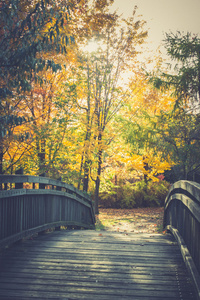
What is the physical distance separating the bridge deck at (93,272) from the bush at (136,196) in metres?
13.9

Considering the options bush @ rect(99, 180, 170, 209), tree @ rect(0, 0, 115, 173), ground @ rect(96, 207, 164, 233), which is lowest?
ground @ rect(96, 207, 164, 233)

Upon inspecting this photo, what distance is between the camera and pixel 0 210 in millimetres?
3533

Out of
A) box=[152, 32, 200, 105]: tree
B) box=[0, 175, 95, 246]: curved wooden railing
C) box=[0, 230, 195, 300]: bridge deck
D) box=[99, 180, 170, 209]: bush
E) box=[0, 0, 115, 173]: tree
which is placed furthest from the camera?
box=[99, 180, 170, 209]: bush

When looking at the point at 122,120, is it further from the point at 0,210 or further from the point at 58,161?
the point at 0,210

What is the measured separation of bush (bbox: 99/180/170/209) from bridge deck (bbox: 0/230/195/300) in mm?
13850

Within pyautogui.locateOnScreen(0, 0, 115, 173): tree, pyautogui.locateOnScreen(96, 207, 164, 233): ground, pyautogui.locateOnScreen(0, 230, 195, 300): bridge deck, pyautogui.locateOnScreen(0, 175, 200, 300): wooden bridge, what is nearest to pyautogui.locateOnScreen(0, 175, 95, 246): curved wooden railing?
pyautogui.locateOnScreen(0, 175, 200, 300): wooden bridge

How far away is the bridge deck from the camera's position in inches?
104

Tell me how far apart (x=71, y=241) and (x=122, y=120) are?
28.2ft

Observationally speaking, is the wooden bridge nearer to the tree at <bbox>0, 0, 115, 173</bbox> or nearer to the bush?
the tree at <bbox>0, 0, 115, 173</bbox>

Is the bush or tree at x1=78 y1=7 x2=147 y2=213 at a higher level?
tree at x1=78 y1=7 x2=147 y2=213

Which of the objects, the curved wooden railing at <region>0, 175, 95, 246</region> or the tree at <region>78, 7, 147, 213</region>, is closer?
the curved wooden railing at <region>0, 175, 95, 246</region>

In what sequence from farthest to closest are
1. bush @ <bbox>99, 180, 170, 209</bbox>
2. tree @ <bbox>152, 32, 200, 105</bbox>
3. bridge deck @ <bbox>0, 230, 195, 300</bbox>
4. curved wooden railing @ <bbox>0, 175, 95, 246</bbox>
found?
A: bush @ <bbox>99, 180, 170, 209</bbox> → tree @ <bbox>152, 32, 200, 105</bbox> → curved wooden railing @ <bbox>0, 175, 95, 246</bbox> → bridge deck @ <bbox>0, 230, 195, 300</bbox>

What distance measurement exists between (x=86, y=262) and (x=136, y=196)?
50.3 feet

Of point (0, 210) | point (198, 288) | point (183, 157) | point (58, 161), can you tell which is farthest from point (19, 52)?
point (183, 157)
